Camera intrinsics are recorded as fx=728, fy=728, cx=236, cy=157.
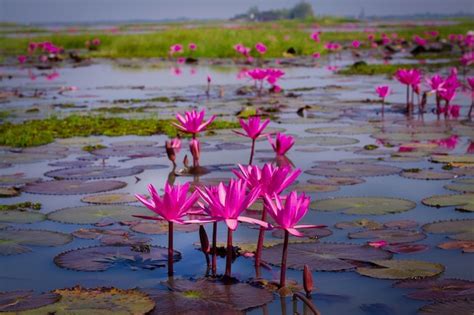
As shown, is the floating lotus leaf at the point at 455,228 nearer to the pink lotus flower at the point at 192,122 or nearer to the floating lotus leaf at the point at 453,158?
the pink lotus flower at the point at 192,122

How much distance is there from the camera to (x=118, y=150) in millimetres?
5180

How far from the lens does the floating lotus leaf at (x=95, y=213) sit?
323 cm

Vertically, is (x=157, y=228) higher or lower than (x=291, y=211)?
lower

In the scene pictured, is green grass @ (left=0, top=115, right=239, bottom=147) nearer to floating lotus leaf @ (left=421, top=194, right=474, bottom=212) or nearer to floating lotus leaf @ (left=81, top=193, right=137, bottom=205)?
floating lotus leaf @ (left=81, top=193, right=137, bottom=205)

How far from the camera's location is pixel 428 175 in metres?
3.99

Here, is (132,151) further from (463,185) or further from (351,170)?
(463,185)

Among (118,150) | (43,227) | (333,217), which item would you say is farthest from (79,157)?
(333,217)

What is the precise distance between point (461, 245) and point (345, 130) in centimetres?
322

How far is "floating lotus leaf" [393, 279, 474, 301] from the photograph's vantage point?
216cm

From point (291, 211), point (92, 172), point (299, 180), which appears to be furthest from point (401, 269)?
point (92, 172)

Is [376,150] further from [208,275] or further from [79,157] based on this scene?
[208,275]

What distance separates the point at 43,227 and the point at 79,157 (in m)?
1.86

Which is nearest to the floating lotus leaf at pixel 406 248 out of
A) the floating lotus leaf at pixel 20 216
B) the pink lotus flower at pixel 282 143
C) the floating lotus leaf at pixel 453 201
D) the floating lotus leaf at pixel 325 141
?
the floating lotus leaf at pixel 453 201

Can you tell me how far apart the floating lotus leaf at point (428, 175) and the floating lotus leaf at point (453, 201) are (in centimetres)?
48
